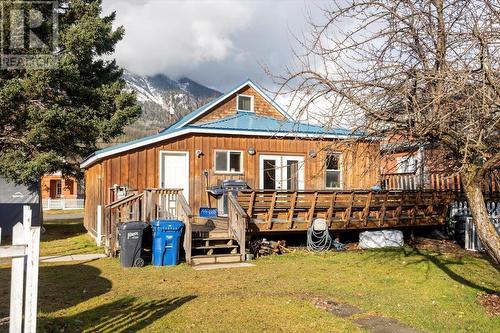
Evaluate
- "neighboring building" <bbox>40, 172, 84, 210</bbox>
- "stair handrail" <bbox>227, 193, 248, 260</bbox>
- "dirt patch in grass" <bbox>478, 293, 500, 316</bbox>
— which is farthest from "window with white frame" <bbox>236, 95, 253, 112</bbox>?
"neighboring building" <bbox>40, 172, 84, 210</bbox>

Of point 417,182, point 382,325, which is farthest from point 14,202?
point 382,325

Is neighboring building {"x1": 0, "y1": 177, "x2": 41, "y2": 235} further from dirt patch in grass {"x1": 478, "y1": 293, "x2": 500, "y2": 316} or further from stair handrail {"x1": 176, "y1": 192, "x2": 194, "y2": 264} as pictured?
dirt patch in grass {"x1": 478, "y1": 293, "x2": 500, "y2": 316}

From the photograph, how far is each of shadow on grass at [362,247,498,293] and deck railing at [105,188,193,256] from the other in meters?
5.78

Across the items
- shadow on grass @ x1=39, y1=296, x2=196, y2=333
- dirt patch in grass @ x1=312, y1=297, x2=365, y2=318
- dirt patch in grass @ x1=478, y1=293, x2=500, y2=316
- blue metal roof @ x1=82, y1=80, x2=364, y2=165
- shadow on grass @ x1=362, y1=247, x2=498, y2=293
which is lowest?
shadow on grass @ x1=362, y1=247, x2=498, y2=293

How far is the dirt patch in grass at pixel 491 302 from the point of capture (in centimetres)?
702

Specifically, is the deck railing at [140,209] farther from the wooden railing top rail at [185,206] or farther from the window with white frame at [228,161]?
the window with white frame at [228,161]

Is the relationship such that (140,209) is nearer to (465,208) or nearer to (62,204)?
(465,208)

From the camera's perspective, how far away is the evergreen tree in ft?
64.2

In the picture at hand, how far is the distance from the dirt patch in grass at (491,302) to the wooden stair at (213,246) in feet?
18.9

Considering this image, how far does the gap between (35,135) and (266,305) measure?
53.6ft

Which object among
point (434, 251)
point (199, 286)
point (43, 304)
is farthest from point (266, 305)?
point (434, 251)

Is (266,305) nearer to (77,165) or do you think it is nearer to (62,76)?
(62,76)

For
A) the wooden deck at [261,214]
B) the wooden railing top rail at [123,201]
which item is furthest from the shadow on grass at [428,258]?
the wooden railing top rail at [123,201]

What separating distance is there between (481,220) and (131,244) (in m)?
7.51
